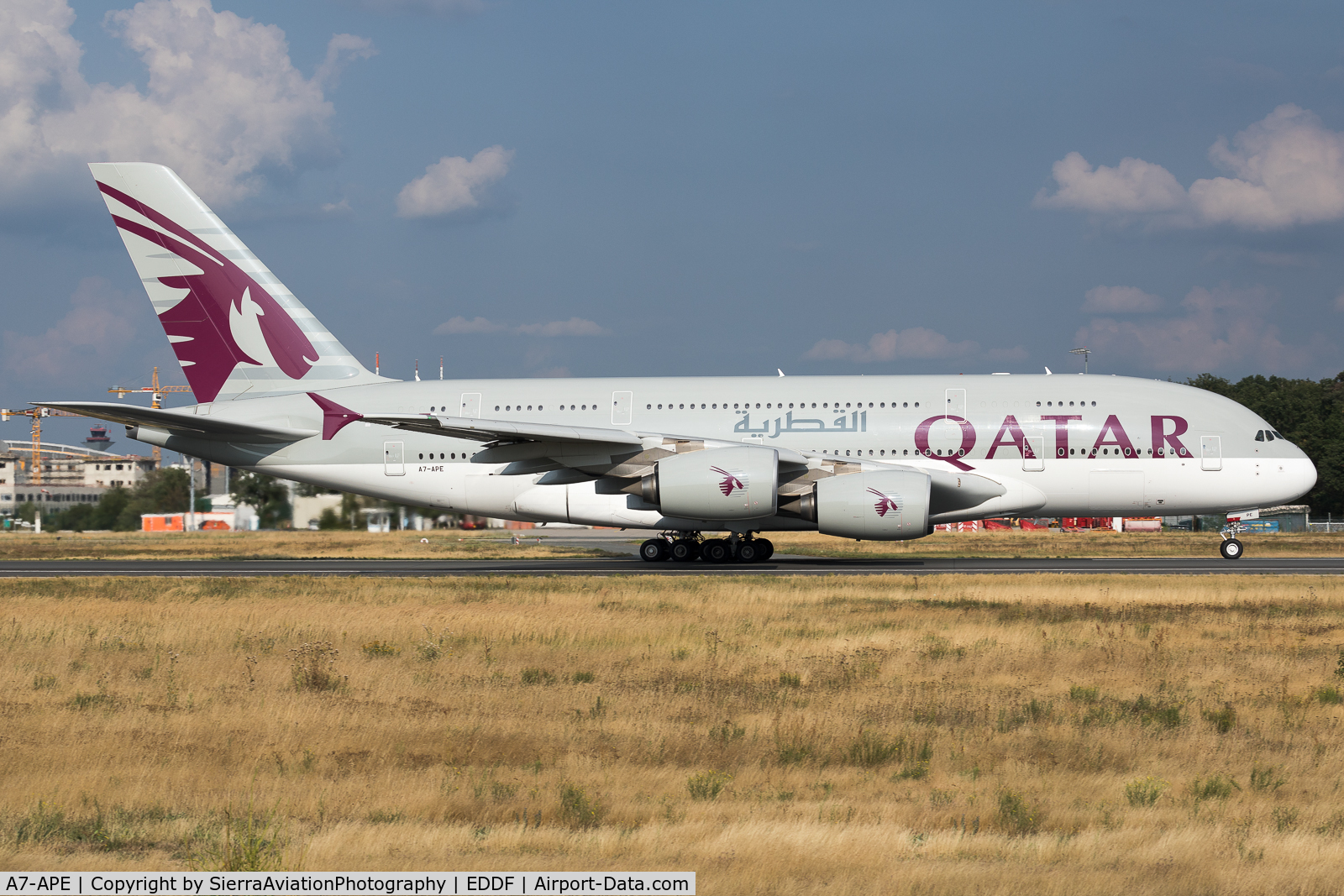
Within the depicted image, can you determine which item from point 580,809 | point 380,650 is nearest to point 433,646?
point 380,650

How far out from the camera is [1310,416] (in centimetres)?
9400

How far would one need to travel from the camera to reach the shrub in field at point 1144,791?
762 centimetres

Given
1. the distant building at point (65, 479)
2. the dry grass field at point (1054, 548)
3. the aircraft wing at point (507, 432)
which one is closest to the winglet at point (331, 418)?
the aircraft wing at point (507, 432)

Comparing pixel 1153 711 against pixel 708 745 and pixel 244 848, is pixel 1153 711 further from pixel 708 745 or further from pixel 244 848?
pixel 244 848

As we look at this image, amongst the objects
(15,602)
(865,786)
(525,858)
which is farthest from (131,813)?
(15,602)

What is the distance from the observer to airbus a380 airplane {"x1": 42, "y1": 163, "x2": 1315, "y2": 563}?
26.0 metres

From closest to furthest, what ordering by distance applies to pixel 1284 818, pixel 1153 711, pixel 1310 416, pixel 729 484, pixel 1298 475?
pixel 1284 818, pixel 1153 711, pixel 729 484, pixel 1298 475, pixel 1310 416

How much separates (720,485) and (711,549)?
11.6ft

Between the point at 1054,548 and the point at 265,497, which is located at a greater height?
the point at 265,497

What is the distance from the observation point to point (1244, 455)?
91.9 ft

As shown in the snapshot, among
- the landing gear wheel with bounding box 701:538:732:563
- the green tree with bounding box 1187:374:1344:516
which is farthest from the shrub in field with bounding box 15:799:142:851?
the green tree with bounding box 1187:374:1344:516

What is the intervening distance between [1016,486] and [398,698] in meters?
19.5

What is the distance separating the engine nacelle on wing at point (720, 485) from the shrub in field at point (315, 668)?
486 inches

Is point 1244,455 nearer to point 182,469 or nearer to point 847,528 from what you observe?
point 847,528
